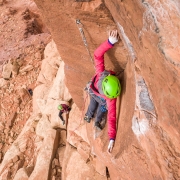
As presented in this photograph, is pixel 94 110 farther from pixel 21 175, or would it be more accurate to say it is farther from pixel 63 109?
pixel 21 175

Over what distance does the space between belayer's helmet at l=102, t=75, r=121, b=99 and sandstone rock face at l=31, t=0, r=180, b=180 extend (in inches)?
6.3

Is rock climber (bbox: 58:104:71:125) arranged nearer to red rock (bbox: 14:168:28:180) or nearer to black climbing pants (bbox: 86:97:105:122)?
red rock (bbox: 14:168:28:180)

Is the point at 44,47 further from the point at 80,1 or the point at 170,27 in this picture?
the point at 170,27

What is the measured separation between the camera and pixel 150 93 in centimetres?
272

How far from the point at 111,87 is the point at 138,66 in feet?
2.88

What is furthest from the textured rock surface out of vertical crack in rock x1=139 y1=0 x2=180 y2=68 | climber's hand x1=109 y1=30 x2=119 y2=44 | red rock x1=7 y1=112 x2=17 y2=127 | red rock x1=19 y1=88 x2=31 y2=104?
red rock x1=19 y1=88 x2=31 y2=104

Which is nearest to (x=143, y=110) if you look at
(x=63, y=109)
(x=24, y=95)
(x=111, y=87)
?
(x=111, y=87)

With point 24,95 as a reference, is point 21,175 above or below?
above

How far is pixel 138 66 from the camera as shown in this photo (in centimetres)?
287

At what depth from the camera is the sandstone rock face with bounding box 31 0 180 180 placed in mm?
2033

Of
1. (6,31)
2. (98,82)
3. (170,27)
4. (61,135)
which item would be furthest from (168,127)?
(6,31)

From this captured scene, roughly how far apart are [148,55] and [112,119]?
72.5 inches

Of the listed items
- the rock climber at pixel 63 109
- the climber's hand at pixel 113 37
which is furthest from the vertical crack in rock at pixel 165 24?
the rock climber at pixel 63 109

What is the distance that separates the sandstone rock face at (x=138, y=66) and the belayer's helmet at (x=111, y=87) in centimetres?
16
